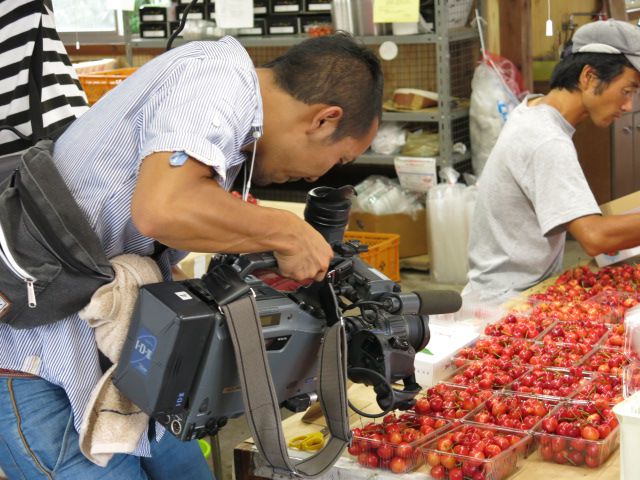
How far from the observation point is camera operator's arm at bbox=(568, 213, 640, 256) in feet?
9.64

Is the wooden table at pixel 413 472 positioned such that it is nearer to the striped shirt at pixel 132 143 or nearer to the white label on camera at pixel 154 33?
the striped shirt at pixel 132 143

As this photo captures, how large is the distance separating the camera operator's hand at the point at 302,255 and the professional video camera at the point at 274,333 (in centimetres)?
3

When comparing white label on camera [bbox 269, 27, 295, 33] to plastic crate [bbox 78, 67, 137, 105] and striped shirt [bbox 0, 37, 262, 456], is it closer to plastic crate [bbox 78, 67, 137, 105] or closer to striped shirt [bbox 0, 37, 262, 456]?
plastic crate [bbox 78, 67, 137, 105]

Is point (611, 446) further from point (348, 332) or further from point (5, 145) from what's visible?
point (5, 145)

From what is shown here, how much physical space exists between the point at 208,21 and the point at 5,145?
157 inches

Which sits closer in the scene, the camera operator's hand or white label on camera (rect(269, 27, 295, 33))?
the camera operator's hand

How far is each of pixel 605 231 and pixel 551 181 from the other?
224 mm

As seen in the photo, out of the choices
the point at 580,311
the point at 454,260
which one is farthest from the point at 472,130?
the point at 580,311

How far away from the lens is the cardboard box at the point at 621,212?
3188mm

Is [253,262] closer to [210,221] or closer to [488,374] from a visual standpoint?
[210,221]

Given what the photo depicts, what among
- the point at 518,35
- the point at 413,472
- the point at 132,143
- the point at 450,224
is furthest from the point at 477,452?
the point at 518,35

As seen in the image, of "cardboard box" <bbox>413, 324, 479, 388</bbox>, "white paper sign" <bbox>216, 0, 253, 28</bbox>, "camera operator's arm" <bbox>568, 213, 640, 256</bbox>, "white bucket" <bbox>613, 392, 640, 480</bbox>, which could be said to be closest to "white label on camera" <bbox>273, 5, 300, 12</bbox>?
"white paper sign" <bbox>216, 0, 253, 28</bbox>

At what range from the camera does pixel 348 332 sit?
1.69m

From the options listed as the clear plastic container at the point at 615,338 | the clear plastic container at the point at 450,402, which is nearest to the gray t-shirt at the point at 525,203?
the clear plastic container at the point at 615,338
